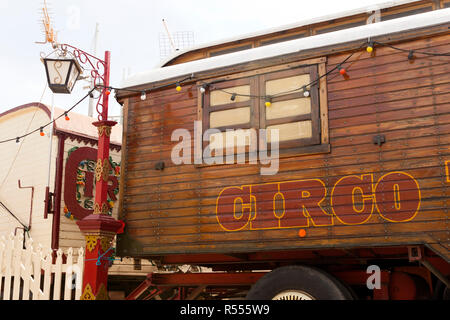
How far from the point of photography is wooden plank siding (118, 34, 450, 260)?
6.55m

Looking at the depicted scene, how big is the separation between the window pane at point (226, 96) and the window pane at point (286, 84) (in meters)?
0.37

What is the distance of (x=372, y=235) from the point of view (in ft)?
21.8

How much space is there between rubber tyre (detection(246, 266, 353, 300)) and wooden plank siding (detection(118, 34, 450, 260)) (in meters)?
0.41

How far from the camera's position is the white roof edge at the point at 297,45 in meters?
6.98

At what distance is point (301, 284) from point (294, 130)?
2170mm

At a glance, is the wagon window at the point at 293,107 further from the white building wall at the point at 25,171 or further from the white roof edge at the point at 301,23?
the white building wall at the point at 25,171

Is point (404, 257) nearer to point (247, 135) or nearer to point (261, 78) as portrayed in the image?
point (247, 135)

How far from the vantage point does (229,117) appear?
7.95 m

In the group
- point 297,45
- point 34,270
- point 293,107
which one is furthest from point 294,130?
A: point 34,270

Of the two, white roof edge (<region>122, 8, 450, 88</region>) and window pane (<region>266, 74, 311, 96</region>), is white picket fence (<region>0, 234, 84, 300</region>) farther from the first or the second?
window pane (<region>266, 74, 311, 96</region>)

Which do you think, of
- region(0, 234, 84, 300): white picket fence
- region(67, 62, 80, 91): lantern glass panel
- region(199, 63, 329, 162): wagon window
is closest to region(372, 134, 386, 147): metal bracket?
region(199, 63, 329, 162): wagon window

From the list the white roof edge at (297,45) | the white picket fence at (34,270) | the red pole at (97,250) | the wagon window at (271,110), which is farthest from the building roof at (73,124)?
the wagon window at (271,110)

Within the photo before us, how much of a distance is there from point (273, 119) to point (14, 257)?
5.74 metres
